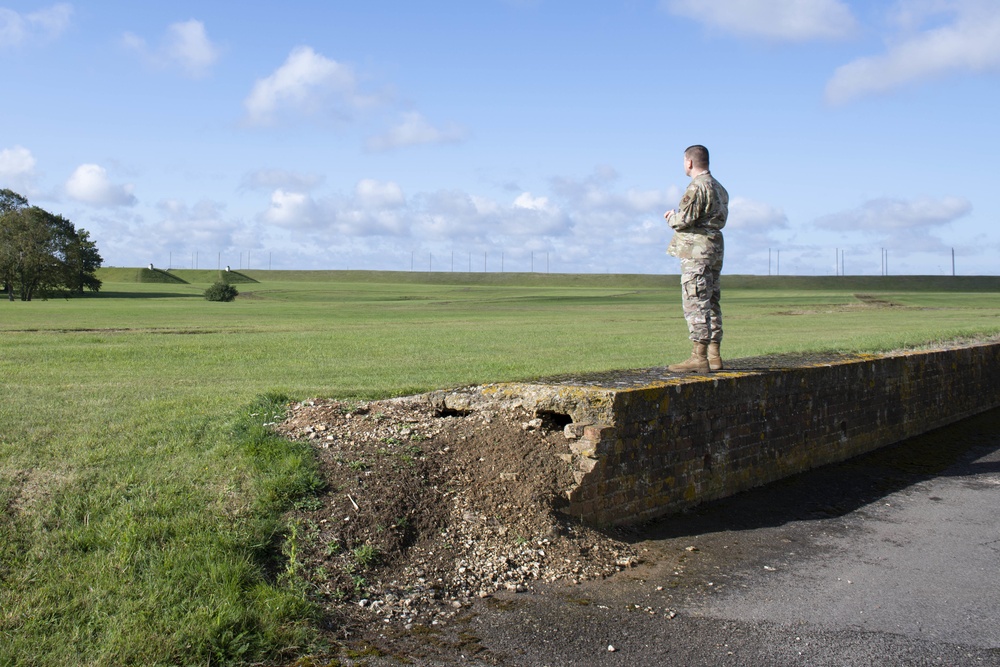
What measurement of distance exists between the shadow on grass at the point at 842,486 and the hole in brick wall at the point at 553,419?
1.08m

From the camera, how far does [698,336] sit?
29.1 ft

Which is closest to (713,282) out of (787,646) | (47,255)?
(787,646)

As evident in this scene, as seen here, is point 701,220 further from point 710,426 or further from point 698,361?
point 710,426

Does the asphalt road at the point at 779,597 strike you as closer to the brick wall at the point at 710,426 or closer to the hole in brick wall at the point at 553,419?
the brick wall at the point at 710,426

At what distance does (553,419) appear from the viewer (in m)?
7.43

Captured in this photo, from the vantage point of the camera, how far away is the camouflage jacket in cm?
827

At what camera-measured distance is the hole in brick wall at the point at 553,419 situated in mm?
7320

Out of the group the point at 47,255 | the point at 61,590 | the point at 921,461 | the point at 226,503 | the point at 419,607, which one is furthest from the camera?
the point at 47,255

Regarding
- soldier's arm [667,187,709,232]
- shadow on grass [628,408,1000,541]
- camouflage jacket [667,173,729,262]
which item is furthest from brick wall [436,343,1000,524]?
soldier's arm [667,187,709,232]

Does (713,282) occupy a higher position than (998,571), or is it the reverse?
(713,282)

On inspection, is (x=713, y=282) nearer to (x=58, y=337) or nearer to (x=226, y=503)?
(x=226, y=503)

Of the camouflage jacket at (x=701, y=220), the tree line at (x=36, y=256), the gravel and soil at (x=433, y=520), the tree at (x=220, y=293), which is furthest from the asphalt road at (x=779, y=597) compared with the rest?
the tree line at (x=36, y=256)

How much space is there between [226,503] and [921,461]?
893cm

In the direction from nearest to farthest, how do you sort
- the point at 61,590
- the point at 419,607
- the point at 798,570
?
1. the point at 61,590
2. the point at 419,607
3. the point at 798,570
